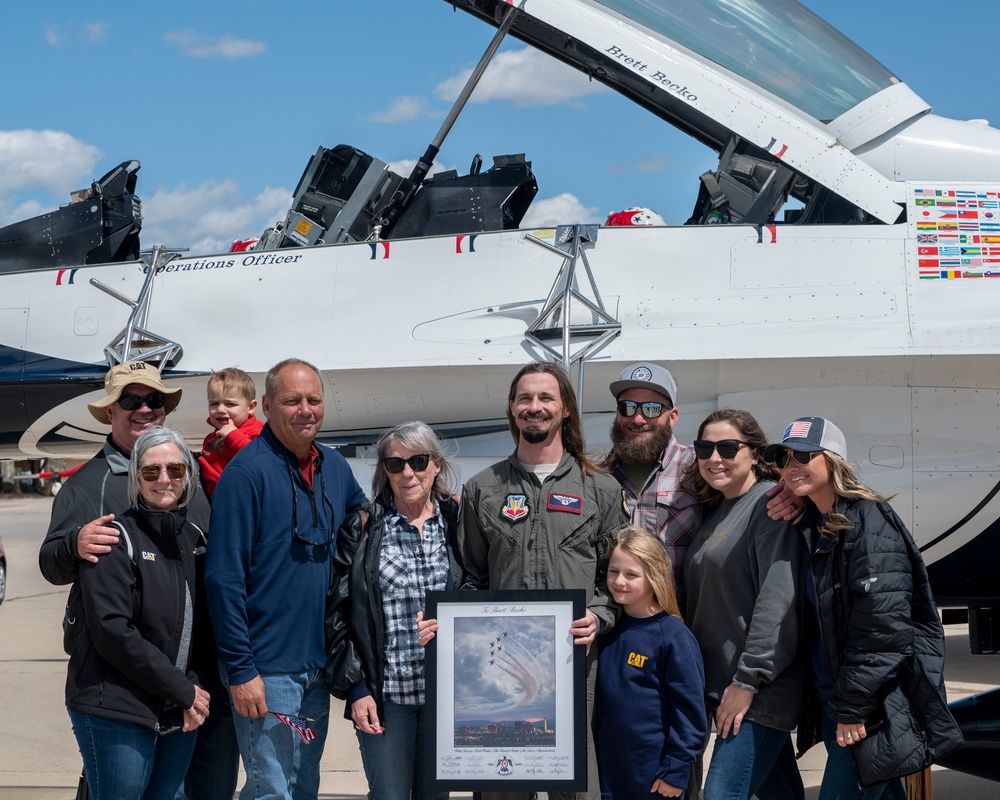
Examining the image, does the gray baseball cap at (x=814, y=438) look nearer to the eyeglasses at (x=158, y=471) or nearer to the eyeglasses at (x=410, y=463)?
the eyeglasses at (x=410, y=463)

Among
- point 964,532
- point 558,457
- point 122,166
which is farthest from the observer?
point 122,166

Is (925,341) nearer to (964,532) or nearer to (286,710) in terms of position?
(964,532)

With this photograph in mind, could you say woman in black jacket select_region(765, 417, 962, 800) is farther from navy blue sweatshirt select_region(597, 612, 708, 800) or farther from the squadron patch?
the squadron patch

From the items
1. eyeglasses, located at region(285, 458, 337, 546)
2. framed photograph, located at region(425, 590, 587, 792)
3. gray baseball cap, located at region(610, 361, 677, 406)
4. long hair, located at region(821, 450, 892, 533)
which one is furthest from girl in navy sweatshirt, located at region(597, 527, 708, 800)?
eyeglasses, located at region(285, 458, 337, 546)

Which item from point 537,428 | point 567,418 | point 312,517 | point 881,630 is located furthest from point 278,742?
point 881,630

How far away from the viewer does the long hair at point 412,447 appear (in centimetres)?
349

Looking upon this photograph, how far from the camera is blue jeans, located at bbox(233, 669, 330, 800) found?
3.43 metres

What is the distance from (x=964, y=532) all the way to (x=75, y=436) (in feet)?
19.1

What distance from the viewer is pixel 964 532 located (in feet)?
19.9

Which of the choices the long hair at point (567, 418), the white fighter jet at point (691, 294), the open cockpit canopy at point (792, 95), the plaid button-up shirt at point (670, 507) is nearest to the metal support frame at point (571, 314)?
the white fighter jet at point (691, 294)

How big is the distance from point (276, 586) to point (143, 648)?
467 millimetres

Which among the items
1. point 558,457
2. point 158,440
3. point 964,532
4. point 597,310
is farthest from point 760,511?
point 964,532

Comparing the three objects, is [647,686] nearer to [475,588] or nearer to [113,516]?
[475,588]

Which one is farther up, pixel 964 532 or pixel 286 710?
pixel 964 532
